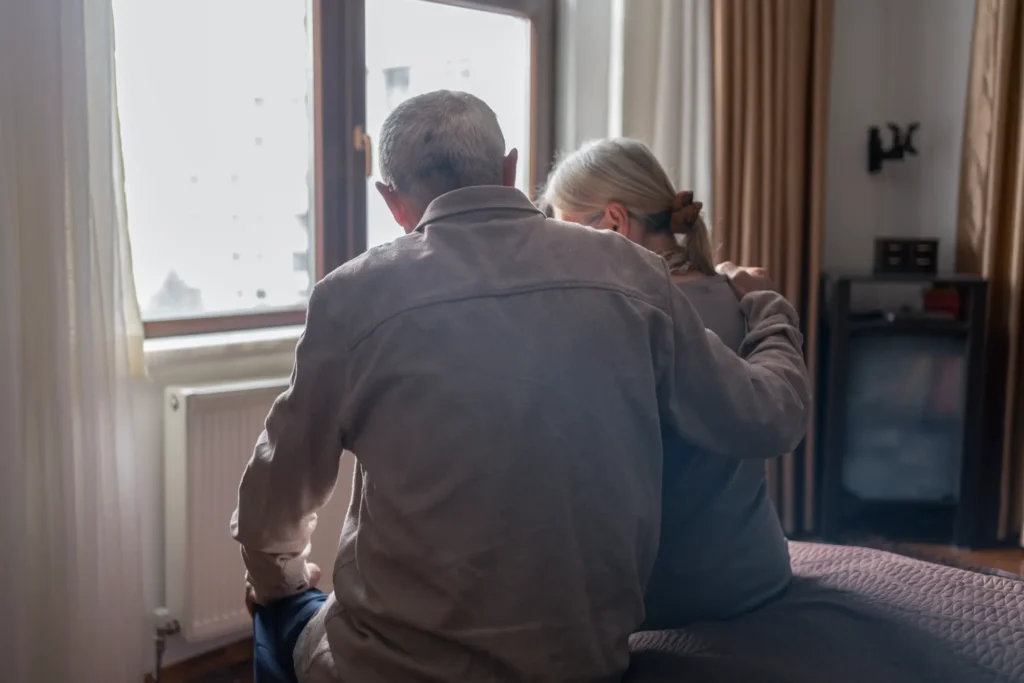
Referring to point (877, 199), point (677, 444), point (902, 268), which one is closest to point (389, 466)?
point (677, 444)

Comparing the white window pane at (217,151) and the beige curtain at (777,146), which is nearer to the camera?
the white window pane at (217,151)

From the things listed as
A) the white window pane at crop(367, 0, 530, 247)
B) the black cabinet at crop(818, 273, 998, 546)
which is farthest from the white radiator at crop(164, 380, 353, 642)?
the black cabinet at crop(818, 273, 998, 546)

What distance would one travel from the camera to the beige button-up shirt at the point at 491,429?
1127mm

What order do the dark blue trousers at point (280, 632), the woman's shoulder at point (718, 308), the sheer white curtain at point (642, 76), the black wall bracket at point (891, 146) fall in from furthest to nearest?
1. the black wall bracket at point (891, 146)
2. the sheer white curtain at point (642, 76)
3. the woman's shoulder at point (718, 308)
4. the dark blue trousers at point (280, 632)

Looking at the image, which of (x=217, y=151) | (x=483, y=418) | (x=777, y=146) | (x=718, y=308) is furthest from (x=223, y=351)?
(x=777, y=146)

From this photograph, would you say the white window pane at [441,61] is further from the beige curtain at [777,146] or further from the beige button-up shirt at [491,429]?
the beige button-up shirt at [491,429]

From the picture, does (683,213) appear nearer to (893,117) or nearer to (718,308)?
(718,308)

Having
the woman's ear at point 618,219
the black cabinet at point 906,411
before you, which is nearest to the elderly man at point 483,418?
the woman's ear at point 618,219

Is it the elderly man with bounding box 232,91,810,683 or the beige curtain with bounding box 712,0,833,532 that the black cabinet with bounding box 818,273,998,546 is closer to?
the beige curtain with bounding box 712,0,833,532

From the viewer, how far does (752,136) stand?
3164 millimetres

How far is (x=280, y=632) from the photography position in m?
1.40

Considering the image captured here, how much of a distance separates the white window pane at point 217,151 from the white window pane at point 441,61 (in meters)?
0.21

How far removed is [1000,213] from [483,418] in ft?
9.12

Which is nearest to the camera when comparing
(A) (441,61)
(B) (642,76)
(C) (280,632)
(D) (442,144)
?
(D) (442,144)
